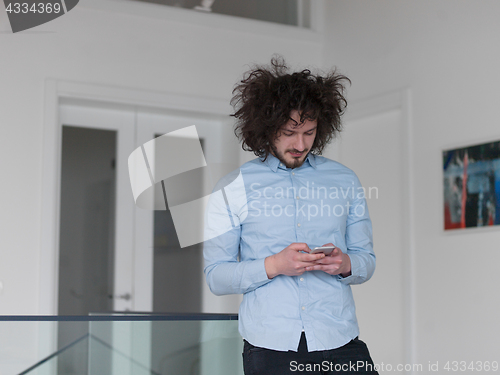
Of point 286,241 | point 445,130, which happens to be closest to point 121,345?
point 286,241

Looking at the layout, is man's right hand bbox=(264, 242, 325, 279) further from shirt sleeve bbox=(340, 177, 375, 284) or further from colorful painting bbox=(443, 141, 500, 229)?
colorful painting bbox=(443, 141, 500, 229)

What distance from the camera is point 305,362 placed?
1.44 metres

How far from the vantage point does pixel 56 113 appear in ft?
11.9

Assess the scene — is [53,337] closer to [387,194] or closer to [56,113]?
[56,113]

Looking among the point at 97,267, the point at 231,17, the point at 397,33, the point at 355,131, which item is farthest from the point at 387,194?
the point at 97,267

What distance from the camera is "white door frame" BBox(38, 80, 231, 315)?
11.5 feet

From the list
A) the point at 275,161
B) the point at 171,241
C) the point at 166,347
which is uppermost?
the point at 275,161

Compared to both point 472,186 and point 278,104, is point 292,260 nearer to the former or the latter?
point 278,104

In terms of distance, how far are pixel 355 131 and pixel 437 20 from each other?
944 millimetres

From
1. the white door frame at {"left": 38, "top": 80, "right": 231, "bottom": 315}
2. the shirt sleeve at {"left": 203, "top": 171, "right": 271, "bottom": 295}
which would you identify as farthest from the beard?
the white door frame at {"left": 38, "top": 80, "right": 231, "bottom": 315}

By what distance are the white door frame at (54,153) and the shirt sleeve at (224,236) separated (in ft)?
7.13

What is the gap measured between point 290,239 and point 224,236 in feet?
0.56

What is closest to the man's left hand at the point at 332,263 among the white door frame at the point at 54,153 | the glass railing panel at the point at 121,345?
the glass railing panel at the point at 121,345

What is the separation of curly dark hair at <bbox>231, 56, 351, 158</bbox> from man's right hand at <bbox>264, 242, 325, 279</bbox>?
340 mm
